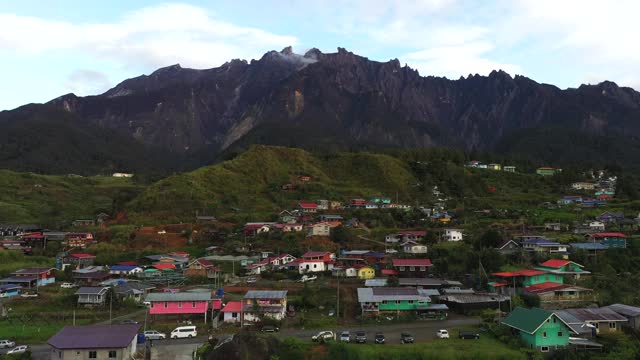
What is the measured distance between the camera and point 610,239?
4384 cm

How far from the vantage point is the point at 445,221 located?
6022 centimetres

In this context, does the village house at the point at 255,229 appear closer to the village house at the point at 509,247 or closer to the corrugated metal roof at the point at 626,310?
the village house at the point at 509,247

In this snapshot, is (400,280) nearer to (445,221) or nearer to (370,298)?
(370,298)

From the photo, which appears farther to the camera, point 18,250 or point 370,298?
point 18,250

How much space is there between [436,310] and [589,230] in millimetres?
27178

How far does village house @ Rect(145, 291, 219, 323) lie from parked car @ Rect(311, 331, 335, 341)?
8.38m

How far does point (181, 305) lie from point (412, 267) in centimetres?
1829

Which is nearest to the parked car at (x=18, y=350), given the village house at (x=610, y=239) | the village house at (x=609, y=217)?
the village house at (x=610, y=239)

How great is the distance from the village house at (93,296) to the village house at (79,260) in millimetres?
12567

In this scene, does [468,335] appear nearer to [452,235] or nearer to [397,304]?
[397,304]

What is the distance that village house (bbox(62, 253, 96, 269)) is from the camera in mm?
47281

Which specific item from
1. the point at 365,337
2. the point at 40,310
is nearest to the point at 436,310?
the point at 365,337

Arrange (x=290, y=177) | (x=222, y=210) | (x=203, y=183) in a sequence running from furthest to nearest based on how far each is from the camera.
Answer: (x=290, y=177)
(x=203, y=183)
(x=222, y=210)

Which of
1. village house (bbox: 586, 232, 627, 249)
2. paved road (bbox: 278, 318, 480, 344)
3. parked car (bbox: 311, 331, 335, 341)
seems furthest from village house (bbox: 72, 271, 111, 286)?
village house (bbox: 586, 232, 627, 249)
